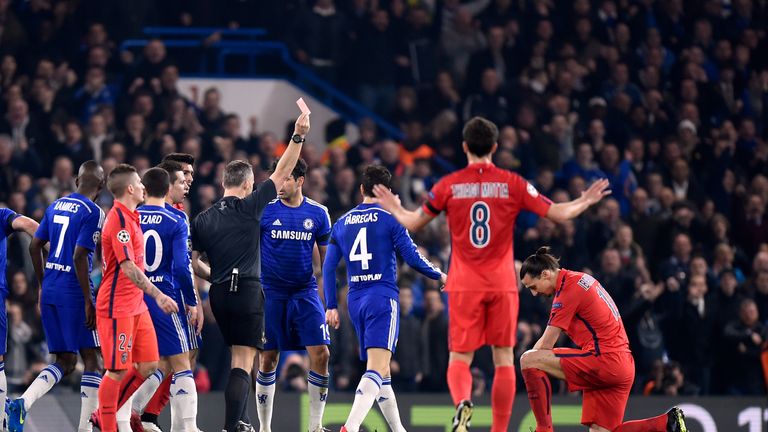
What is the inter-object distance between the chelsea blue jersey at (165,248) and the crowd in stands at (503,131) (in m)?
4.82

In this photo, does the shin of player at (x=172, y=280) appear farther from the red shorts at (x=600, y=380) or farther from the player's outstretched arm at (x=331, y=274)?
the red shorts at (x=600, y=380)

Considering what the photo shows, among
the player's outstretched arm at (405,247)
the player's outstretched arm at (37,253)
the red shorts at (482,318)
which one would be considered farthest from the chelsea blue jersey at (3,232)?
the red shorts at (482,318)

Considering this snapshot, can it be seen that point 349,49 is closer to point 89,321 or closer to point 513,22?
point 513,22

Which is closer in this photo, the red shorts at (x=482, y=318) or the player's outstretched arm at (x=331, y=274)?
the red shorts at (x=482, y=318)

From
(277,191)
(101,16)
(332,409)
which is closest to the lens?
(277,191)

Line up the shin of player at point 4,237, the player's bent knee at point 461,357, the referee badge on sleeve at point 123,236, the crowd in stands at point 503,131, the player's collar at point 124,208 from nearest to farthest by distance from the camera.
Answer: the player's bent knee at point 461,357
the referee badge on sleeve at point 123,236
the player's collar at point 124,208
the shin of player at point 4,237
the crowd in stands at point 503,131

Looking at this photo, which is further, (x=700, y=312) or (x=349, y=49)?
(x=349, y=49)

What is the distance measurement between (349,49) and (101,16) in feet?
12.5

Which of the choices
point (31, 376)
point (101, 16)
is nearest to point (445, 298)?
point (31, 376)

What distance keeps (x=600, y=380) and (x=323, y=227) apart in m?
2.77

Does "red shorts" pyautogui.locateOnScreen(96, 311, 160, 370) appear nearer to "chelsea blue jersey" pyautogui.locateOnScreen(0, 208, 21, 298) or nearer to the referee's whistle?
the referee's whistle

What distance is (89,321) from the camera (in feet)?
35.0

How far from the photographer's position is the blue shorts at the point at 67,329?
1083 cm

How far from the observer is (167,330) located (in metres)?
10.7
